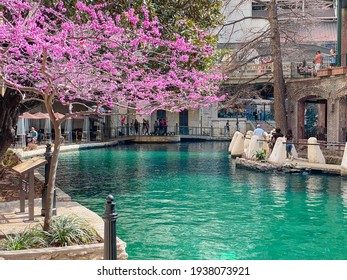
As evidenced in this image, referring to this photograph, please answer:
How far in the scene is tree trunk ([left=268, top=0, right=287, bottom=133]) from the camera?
27953 mm

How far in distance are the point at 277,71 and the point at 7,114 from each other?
1782 cm

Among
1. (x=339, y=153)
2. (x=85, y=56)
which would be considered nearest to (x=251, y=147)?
(x=339, y=153)

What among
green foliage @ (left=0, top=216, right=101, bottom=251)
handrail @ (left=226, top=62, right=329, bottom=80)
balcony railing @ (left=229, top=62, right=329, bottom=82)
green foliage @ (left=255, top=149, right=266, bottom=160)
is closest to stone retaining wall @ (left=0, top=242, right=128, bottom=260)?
green foliage @ (left=0, top=216, right=101, bottom=251)

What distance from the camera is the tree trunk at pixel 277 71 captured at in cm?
2795

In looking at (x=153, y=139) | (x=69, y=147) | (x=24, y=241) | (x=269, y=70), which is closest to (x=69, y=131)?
(x=69, y=147)

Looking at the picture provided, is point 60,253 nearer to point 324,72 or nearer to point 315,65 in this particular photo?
point 324,72

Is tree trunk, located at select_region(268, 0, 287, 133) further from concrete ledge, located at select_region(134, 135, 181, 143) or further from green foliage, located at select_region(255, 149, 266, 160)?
concrete ledge, located at select_region(134, 135, 181, 143)

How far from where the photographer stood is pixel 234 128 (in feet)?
179

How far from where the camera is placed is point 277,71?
94.9ft

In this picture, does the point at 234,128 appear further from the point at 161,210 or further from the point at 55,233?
the point at 55,233

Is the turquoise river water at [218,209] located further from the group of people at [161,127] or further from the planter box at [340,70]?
the group of people at [161,127]

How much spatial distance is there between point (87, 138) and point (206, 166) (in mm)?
17765

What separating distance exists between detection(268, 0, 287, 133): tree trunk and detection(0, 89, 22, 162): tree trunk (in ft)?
55.4

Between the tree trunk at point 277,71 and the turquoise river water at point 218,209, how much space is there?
6007 millimetres
